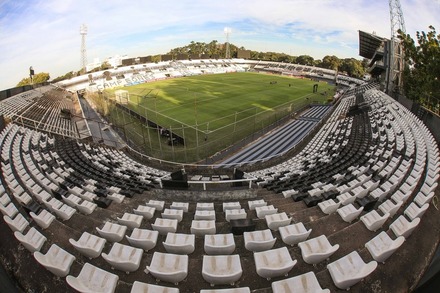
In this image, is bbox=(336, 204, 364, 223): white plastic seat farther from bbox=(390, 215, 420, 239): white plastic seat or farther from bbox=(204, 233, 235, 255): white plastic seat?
bbox=(204, 233, 235, 255): white plastic seat

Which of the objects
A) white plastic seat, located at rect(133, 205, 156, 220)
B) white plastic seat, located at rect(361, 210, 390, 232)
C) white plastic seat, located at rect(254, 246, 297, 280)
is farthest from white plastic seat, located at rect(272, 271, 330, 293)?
white plastic seat, located at rect(133, 205, 156, 220)

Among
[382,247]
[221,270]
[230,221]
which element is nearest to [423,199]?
[382,247]

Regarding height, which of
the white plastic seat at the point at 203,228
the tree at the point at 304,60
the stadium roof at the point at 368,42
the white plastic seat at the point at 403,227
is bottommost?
the white plastic seat at the point at 203,228

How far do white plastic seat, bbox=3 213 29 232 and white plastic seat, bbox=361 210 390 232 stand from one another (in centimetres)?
882

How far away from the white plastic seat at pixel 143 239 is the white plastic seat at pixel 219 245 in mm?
1305

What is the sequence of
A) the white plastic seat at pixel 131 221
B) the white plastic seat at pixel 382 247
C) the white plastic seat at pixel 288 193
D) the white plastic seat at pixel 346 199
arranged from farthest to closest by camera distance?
the white plastic seat at pixel 288 193
the white plastic seat at pixel 346 199
the white plastic seat at pixel 131 221
the white plastic seat at pixel 382 247

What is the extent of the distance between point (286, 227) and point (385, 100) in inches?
1205

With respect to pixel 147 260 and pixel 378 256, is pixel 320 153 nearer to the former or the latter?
pixel 378 256

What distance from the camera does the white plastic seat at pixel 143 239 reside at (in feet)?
17.1

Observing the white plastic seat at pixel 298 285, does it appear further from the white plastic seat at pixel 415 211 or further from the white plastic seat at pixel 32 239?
the white plastic seat at pixel 32 239

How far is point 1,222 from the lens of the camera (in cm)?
645

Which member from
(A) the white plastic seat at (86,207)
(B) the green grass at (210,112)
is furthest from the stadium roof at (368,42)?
(A) the white plastic seat at (86,207)

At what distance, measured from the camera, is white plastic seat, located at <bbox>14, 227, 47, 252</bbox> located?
503cm

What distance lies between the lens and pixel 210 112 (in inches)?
1417
